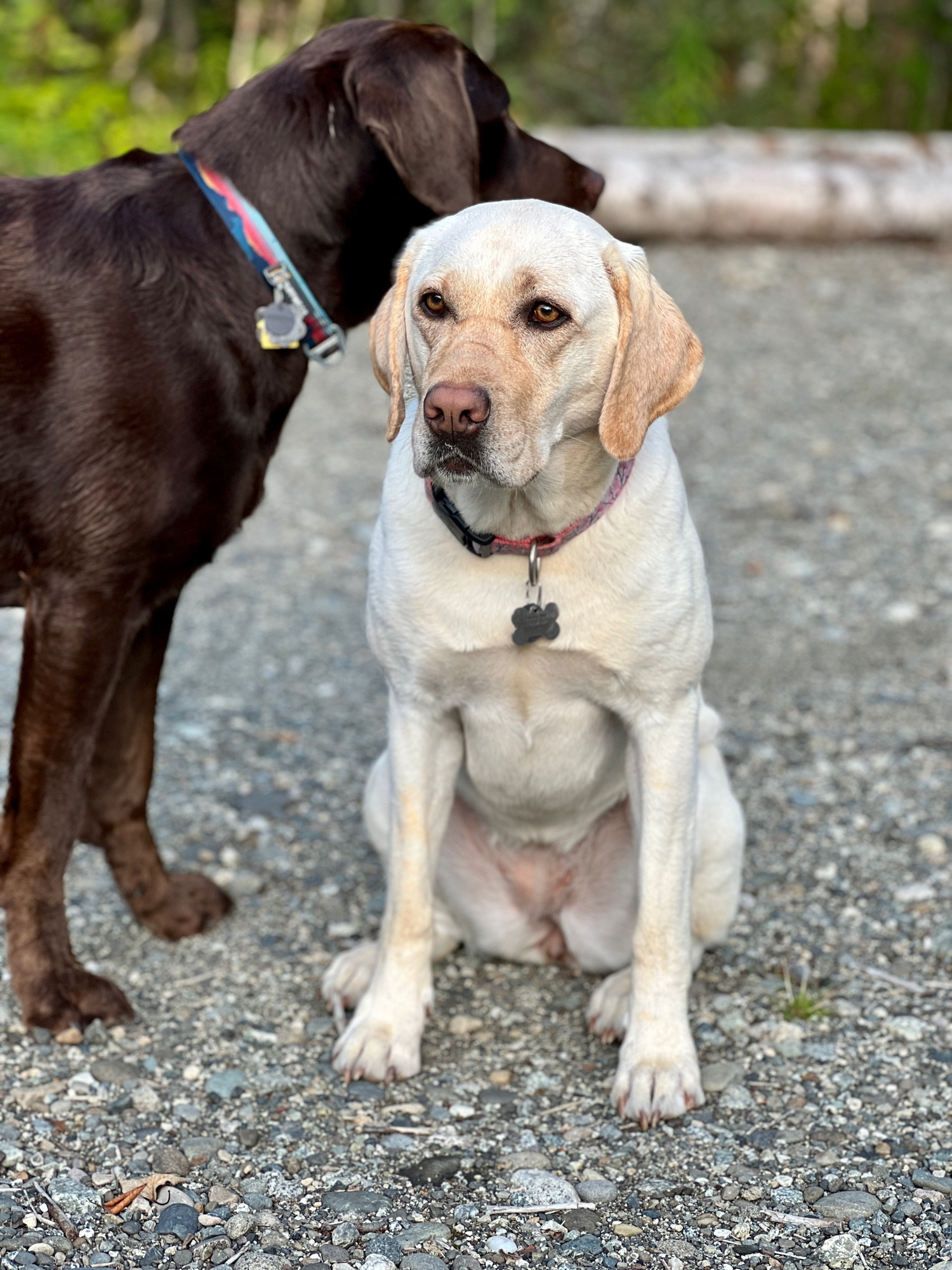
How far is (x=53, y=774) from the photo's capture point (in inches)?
104

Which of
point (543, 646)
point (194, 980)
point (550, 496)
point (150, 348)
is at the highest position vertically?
point (150, 348)

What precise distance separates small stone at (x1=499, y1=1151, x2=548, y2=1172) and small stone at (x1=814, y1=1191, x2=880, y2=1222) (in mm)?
436

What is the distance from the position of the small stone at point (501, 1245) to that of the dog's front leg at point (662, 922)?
0.38 m

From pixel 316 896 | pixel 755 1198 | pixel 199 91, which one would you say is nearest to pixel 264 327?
pixel 316 896

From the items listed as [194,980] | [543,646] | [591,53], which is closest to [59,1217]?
[194,980]

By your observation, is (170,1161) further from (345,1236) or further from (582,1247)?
(582,1247)

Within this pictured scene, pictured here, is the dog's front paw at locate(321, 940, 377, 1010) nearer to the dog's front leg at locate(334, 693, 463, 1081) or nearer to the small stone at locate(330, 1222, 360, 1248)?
the dog's front leg at locate(334, 693, 463, 1081)

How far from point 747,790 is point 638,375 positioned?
5.66 ft

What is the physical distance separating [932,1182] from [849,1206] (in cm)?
16

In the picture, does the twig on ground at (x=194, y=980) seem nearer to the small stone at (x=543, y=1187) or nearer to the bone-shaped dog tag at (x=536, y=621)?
the small stone at (x=543, y=1187)

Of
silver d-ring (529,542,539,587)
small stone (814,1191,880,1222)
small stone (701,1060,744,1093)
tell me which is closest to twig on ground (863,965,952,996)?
small stone (701,1060,744,1093)

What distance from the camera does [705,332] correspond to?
7555 mm

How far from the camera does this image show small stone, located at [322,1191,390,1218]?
2262 mm

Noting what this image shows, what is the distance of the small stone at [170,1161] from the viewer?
2.36 meters
